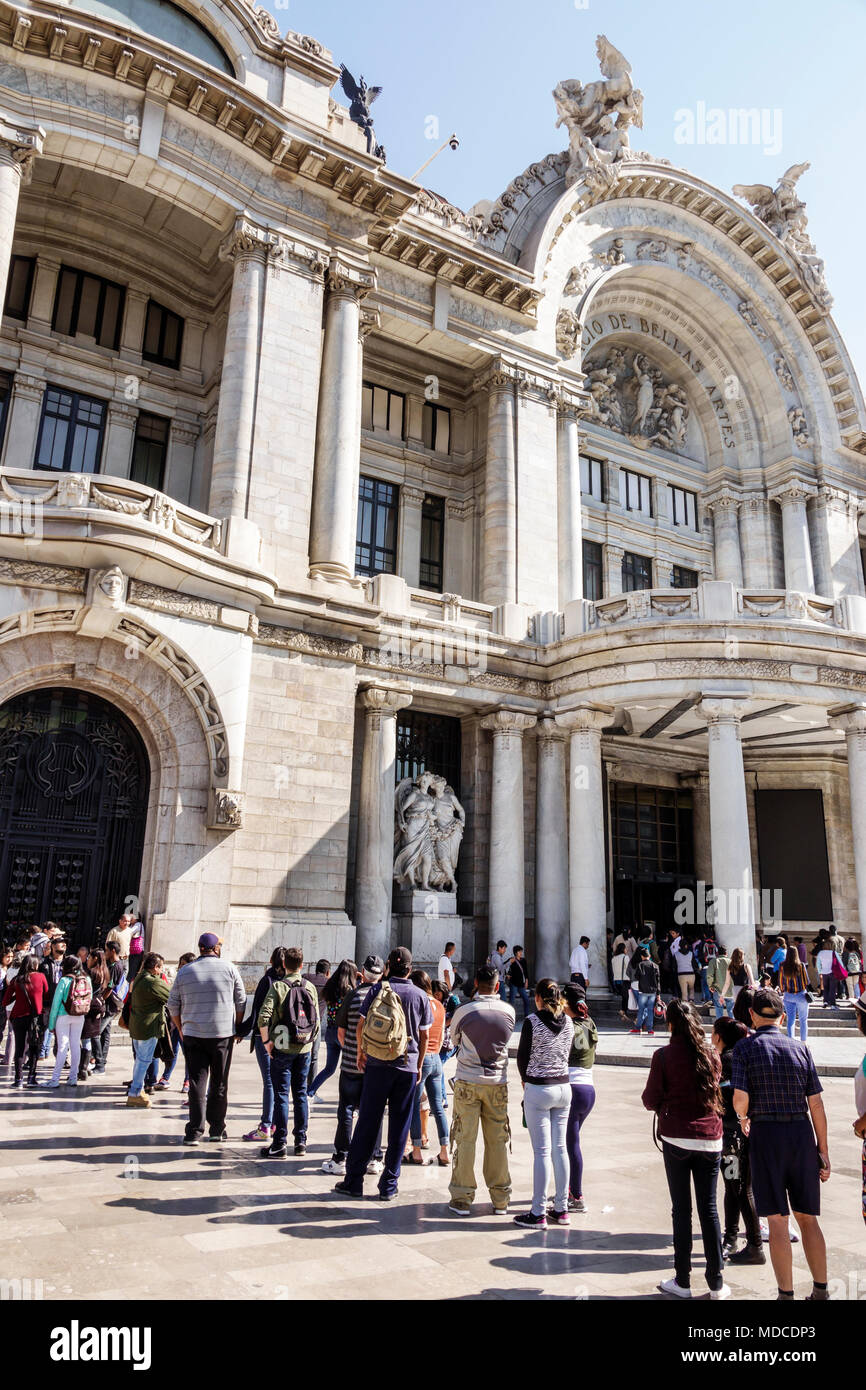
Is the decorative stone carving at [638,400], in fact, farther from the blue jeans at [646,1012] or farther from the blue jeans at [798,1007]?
the blue jeans at [798,1007]

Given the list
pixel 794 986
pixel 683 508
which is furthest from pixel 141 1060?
pixel 683 508

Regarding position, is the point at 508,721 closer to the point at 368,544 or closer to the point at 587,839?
the point at 587,839

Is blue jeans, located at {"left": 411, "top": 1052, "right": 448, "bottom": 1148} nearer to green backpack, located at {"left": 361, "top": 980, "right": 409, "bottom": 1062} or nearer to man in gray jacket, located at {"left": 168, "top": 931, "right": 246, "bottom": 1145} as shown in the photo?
green backpack, located at {"left": 361, "top": 980, "right": 409, "bottom": 1062}

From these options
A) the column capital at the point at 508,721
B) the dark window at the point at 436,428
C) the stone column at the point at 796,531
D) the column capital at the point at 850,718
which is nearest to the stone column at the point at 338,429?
the dark window at the point at 436,428

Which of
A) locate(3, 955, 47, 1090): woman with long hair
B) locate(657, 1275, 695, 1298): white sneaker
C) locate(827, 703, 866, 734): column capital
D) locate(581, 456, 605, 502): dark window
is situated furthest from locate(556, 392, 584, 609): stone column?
locate(657, 1275, 695, 1298): white sneaker

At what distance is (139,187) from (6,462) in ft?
21.1

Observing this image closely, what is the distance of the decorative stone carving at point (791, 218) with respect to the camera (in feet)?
107

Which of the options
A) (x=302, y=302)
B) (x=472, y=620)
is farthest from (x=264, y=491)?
(x=472, y=620)

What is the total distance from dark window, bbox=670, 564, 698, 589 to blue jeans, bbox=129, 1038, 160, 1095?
23861 millimetres

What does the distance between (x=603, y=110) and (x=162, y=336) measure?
1527 centimetres

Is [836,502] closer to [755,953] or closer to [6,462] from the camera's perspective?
[755,953]

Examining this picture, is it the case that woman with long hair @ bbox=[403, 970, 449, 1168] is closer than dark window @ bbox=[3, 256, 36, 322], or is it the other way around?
woman with long hair @ bbox=[403, 970, 449, 1168]

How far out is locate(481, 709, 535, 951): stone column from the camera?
21906mm

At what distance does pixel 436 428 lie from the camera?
90.3 ft
